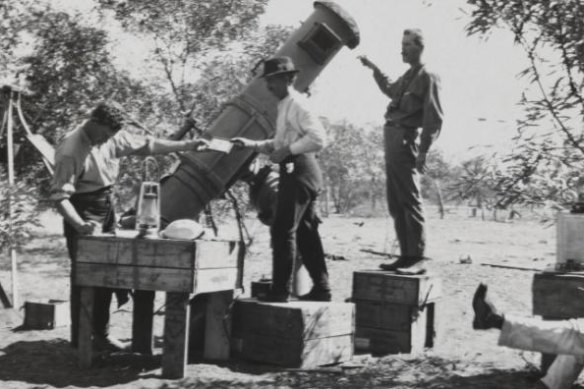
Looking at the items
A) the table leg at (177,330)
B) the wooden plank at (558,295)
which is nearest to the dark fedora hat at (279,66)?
the table leg at (177,330)

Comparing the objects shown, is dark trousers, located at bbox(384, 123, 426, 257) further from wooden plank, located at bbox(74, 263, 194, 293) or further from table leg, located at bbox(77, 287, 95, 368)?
table leg, located at bbox(77, 287, 95, 368)

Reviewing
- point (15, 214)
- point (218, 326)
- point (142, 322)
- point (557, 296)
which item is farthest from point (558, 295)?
point (15, 214)

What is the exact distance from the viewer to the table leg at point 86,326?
4770 mm

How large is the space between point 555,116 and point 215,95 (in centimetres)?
639

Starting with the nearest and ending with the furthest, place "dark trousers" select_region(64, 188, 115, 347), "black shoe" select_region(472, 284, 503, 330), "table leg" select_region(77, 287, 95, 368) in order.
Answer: "black shoe" select_region(472, 284, 503, 330), "table leg" select_region(77, 287, 95, 368), "dark trousers" select_region(64, 188, 115, 347)

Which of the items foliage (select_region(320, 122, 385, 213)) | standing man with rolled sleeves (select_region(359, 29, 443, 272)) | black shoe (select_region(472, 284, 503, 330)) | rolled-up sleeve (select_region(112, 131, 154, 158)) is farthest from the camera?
foliage (select_region(320, 122, 385, 213))

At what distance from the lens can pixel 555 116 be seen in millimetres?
4902

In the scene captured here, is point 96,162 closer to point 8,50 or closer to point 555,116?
point 555,116

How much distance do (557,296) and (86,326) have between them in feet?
10.4

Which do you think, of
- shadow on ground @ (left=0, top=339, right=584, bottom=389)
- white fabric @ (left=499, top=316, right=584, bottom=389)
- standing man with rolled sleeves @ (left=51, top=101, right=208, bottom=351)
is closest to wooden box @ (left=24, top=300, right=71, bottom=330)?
shadow on ground @ (left=0, top=339, right=584, bottom=389)

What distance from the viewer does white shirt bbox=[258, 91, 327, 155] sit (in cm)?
500

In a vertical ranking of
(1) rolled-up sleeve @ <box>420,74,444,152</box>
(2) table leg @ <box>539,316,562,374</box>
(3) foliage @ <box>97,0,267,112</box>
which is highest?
(3) foliage @ <box>97,0,267,112</box>

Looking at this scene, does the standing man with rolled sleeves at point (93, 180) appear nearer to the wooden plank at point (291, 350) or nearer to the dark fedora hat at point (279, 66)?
the wooden plank at point (291, 350)

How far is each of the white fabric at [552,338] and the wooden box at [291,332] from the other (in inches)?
58.1
